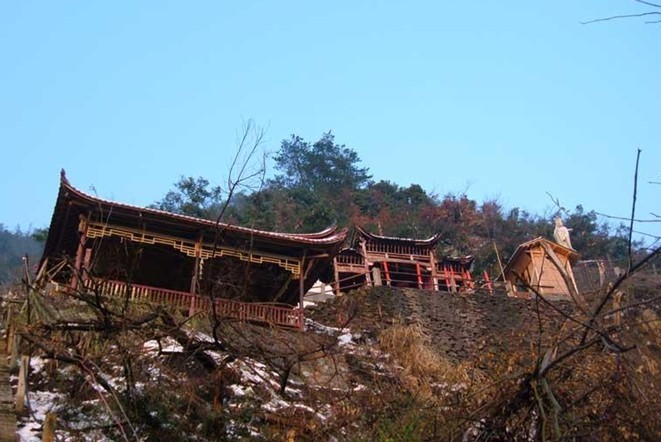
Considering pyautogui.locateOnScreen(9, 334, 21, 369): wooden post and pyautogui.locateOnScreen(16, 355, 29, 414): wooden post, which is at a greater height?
pyautogui.locateOnScreen(9, 334, 21, 369): wooden post

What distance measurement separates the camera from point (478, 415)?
6031 millimetres

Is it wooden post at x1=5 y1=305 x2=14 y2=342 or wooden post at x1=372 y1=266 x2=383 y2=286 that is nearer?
wooden post at x1=5 y1=305 x2=14 y2=342

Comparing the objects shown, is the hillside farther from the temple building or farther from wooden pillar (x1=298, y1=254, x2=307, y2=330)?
the temple building

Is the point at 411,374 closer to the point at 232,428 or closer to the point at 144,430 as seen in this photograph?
the point at 232,428

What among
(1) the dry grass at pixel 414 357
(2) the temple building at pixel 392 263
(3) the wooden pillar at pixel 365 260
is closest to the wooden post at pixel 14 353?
(1) the dry grass at pixel 414 357

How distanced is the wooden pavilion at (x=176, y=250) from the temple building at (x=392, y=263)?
9.21 metres

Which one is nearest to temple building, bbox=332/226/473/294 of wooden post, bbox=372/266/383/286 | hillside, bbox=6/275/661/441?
wooden post, bbox=372/266/383/286

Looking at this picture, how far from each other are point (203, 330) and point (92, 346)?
3.30 meters

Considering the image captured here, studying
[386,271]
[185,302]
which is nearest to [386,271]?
[386,271]

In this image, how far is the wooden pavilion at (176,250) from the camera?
45.5ft

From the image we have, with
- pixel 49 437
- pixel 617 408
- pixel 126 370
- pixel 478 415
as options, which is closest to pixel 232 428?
pixel 126 370

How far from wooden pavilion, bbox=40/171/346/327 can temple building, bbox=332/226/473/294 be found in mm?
9206

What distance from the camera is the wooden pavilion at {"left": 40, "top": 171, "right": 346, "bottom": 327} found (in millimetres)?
13875

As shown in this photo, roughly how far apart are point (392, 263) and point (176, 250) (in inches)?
507
